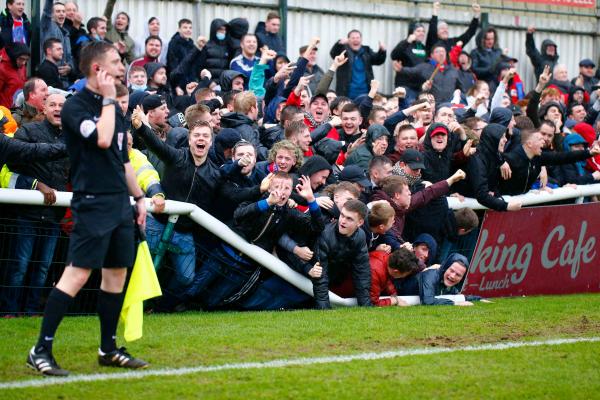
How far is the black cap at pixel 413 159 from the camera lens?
12.0 m

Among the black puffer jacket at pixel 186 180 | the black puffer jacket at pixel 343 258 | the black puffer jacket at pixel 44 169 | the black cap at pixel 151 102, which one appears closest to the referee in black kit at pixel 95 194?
the black puffer jacket at pixel 44 169

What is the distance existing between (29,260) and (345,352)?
316 centimetres

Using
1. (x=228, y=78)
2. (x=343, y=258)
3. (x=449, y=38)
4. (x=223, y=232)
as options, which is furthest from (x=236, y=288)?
(x=449, y=38)

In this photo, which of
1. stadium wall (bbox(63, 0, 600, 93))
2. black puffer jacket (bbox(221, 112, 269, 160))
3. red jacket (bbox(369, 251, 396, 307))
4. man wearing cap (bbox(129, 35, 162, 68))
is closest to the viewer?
red jacket (bbox(369, 251, 396, 307))

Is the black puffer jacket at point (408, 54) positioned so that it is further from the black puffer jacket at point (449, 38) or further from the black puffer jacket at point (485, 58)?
the black puffer jacket at point (485, 58)

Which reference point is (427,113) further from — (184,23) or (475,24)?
(475,24)

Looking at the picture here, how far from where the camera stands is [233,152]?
11180mm

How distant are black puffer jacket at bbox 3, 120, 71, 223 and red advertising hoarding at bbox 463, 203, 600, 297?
14.5 ft

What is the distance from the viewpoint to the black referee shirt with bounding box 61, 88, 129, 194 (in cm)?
709

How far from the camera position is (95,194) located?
23.4 feet

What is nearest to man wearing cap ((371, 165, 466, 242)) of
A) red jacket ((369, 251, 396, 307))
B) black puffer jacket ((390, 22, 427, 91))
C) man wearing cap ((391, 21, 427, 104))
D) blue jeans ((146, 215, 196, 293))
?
red jacket ((369, 251, 396, 307))

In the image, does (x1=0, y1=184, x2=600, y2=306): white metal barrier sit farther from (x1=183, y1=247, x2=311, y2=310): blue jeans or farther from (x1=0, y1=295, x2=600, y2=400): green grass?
(x1=0, y1=295, x2=600, y2=400): green grass

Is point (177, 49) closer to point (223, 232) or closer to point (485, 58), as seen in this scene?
point (485, 58)

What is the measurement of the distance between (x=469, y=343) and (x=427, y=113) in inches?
261
